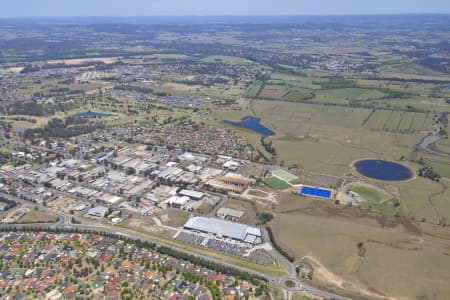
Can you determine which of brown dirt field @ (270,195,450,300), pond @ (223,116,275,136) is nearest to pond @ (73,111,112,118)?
pond @ (223,116,275,136)

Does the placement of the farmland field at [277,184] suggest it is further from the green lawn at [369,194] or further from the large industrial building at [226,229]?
the large industrial building at [226,229]

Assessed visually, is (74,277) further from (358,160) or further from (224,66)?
(224,66)

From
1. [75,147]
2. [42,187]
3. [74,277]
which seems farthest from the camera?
[75,147]

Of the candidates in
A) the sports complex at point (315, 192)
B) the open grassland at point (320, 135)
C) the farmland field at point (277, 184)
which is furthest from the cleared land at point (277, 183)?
the open grassland at point (320, 135)

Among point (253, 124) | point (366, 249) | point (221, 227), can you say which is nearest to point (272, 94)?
point (253, 124)

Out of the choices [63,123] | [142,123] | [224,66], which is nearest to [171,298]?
[142,123]

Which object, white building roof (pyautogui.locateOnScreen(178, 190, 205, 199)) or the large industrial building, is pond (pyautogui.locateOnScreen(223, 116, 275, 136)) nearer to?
white building roof (pyautogui.locateOnScreen(178, 190, 205, 199))
